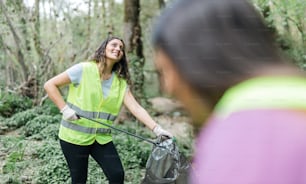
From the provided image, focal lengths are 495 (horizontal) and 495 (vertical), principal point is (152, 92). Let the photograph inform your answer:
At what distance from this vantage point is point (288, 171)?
66 centimetres

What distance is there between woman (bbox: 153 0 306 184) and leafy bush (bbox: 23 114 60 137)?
256 inches

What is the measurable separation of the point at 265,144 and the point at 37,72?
347 inches

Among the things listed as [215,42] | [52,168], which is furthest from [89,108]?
[215,42]

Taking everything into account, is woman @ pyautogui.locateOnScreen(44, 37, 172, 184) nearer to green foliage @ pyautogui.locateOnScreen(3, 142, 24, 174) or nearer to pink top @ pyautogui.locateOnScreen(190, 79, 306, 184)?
green foliage @ pyautogui.locateOnScreen(3, 142, 24, 174)

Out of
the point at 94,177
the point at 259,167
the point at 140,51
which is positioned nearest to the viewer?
the point at 259,167

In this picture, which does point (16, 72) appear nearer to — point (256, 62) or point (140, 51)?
point (140, 51)

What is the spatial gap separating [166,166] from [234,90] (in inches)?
111

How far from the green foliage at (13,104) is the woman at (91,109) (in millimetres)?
5194

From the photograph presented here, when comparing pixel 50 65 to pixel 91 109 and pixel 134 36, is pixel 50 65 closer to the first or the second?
pixel 134 36

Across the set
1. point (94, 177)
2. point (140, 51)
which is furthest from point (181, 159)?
point (140, 51)

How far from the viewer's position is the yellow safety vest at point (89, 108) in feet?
11.6

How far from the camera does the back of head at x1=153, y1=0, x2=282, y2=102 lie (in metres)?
0.76

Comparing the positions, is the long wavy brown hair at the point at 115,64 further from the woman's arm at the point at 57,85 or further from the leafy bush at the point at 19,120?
the leafy bush at the point at 19,120

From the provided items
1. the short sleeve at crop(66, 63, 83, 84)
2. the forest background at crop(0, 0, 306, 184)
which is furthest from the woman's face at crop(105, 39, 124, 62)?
the forest background at crop(0, 0, 306, 184)
